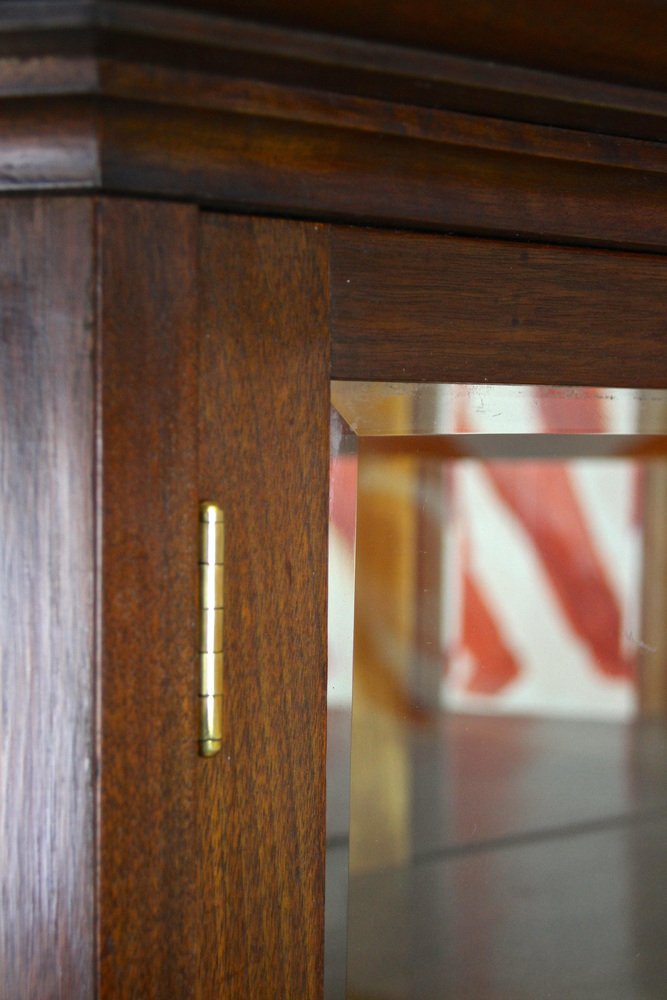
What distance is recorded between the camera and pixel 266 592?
487 millimetres

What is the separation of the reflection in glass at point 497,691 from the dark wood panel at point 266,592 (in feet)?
0.07

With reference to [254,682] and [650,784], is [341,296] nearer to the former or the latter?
[254,682]

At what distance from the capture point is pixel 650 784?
0.60m

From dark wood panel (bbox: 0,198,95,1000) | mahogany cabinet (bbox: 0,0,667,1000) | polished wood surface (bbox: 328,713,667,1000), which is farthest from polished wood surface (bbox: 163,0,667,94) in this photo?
polished wood surface (bbox: 328,713,667,1000)

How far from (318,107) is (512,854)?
0.38m

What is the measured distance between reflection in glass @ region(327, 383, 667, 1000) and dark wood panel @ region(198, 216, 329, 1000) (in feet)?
0.07

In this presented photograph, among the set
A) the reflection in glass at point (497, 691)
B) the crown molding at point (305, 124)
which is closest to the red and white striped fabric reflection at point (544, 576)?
the reflection in glass at point (497, 691)

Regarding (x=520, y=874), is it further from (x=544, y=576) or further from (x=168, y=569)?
(x=168, y=569)

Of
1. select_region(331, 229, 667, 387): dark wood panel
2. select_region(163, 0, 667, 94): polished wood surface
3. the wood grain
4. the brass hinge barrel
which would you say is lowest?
the brass hinge barrel

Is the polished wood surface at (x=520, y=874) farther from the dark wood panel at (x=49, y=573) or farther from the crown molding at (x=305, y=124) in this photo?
the crown molding at (x=305, y=124)

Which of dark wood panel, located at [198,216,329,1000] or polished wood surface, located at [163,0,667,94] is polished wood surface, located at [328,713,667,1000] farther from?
polished wood surface, located at [163,0,667,94]

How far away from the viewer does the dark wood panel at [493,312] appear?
0.50 meters

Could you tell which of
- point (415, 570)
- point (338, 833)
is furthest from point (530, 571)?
point (338, 833)

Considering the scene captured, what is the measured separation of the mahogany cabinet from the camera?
1.40ft
